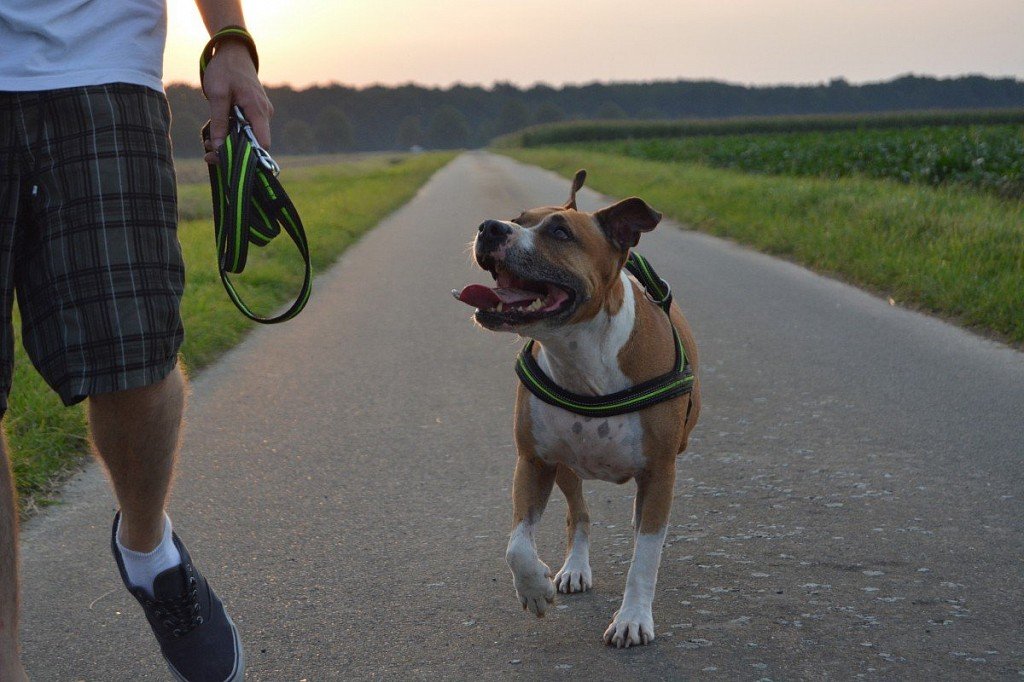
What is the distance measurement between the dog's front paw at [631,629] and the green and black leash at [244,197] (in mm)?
1263

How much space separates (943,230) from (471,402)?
6.80m

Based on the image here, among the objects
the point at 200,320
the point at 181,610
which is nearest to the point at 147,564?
the point at 181,610

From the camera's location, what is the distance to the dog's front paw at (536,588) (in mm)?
3012

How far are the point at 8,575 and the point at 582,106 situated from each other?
188 m

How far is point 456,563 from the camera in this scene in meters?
3.71

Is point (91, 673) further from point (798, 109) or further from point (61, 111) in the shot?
point (798, 109)

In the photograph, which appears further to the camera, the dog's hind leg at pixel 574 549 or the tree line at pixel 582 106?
the tree line at pixel 582 106

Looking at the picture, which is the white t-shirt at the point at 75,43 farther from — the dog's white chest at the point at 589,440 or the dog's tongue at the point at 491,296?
the dog's white chest at the point at 589,440

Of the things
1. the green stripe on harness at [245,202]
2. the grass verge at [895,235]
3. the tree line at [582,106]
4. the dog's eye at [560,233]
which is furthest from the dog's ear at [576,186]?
the tree line at [582,106]

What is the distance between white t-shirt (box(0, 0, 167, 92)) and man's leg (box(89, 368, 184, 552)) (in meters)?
0.68

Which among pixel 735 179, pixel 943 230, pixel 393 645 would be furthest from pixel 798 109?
pixel 393 645

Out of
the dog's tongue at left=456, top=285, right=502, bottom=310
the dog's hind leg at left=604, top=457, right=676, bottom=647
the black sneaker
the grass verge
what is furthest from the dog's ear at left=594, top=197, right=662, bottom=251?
the grass verge

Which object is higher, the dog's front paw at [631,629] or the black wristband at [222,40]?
the black wristband at [222,40]

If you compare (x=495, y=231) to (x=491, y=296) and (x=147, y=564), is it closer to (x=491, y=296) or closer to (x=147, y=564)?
(x=491, y=296)
